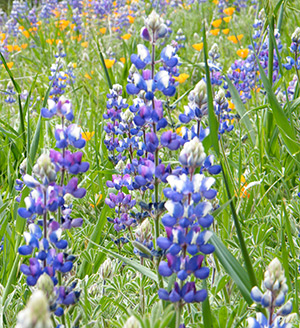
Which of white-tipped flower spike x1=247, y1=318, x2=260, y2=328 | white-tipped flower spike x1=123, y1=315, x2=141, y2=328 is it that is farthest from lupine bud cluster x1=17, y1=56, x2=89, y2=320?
white-tipped flower spike x1=247, y1=318, x2=260, y2=328

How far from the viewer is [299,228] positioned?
213 cm

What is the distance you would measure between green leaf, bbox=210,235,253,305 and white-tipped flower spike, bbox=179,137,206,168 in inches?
10.8

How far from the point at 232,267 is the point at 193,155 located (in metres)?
0.40

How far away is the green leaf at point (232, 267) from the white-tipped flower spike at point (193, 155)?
275 mm

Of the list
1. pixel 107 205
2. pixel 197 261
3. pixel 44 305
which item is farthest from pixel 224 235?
pixel 44 305

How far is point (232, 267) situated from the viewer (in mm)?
1429

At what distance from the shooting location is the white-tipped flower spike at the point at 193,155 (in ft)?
4.04

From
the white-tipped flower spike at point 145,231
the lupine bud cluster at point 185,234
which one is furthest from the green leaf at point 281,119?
the lupine bud cluster at point 185,234

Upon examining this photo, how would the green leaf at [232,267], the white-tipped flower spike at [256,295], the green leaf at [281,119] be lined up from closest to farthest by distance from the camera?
the white-tipped flower spike at [256,295]
the green leaf at [232,267]
the green leaf at [281,119]

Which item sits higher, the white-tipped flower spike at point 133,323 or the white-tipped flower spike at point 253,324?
the white-tipped flower spike at point 133,323

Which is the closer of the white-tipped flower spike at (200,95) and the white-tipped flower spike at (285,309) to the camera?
the white-tipped flower spike at (285,309)

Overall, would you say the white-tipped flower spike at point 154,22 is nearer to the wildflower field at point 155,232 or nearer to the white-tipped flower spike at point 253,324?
the wildflower field at point 155,232

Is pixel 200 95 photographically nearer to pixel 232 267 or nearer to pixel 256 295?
pixel 232 267

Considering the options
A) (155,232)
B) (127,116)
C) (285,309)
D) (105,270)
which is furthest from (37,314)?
(127,116)
